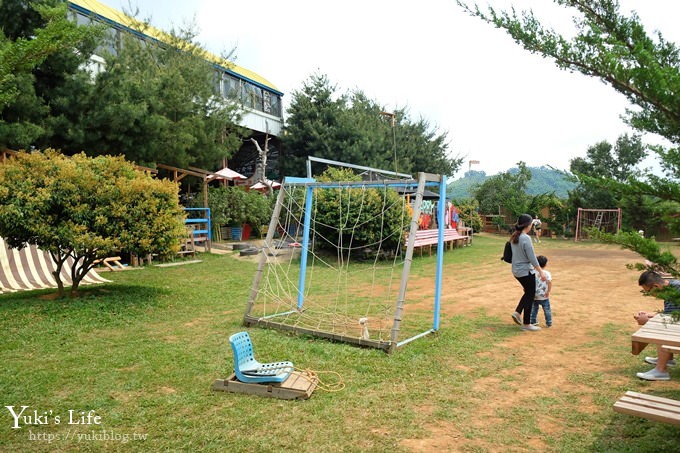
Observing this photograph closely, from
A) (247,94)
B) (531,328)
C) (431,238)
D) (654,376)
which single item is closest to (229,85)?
(247,94)

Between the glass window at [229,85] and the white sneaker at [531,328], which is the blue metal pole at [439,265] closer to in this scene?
the white sneaker at [531,328]

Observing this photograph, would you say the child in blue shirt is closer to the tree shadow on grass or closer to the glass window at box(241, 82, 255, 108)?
the tree shadow on grass

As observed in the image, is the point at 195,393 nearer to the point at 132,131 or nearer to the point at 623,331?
the point at 623,331

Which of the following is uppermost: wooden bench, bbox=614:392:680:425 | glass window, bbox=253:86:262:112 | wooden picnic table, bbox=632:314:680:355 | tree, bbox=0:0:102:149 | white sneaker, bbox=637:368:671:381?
glass window, bbox=253:86:262:112

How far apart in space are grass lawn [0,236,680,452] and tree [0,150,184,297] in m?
1.08

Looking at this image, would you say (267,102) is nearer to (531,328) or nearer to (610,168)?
(610,168)

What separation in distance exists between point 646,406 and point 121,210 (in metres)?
7.26

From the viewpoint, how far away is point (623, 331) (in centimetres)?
616

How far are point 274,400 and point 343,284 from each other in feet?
21.0

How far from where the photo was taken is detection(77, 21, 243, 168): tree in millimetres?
12625

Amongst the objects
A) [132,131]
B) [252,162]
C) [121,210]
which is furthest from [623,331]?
[252,162]

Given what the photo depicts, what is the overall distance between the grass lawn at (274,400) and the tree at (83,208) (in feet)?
3.53

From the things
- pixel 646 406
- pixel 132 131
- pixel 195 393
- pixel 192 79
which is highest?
pixel 192 79

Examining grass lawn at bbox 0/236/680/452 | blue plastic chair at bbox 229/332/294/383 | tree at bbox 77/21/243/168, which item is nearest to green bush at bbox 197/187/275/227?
tree at bbox 77/21/243/168
